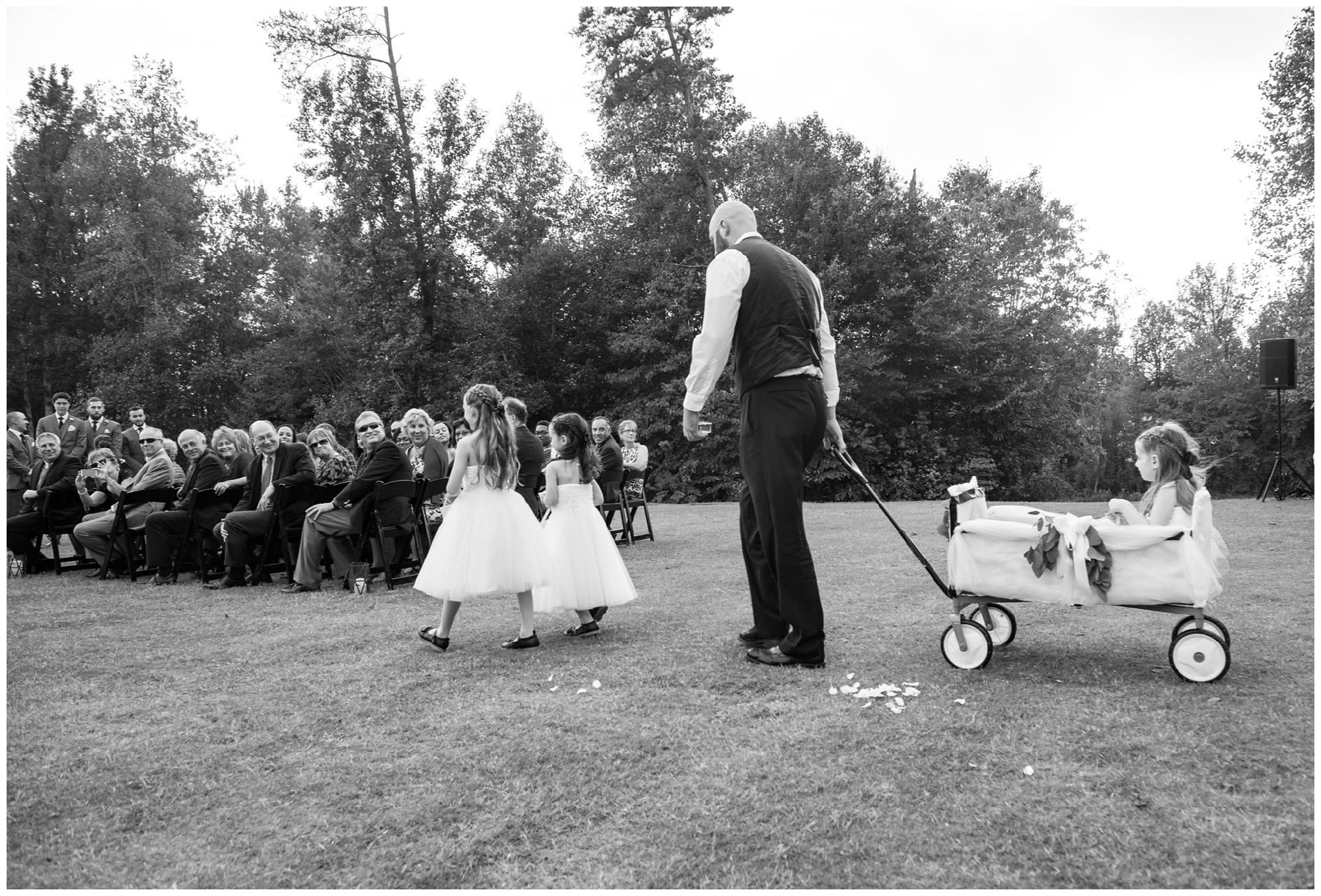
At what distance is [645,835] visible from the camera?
2.66 m

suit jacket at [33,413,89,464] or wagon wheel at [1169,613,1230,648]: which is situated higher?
suit jacket at [33,413,89,464]

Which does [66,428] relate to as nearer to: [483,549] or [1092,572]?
[483,549]

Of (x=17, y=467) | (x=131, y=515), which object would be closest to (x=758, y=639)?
(x=131, y=515)

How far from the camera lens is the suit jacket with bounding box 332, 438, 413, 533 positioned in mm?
7504

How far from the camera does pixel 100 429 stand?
42.7 ft

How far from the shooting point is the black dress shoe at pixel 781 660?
446 centimetres

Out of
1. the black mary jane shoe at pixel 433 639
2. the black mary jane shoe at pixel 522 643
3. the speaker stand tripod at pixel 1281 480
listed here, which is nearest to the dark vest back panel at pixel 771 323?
the black mary jane shoe at pixel 522 643

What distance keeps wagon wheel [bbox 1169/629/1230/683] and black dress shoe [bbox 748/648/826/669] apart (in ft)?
5.20

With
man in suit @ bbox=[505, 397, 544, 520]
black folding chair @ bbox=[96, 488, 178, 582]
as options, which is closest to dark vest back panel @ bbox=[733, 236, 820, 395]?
man in suit @ bbox=[505, 397, 544, 520]

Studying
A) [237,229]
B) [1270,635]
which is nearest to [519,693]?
[1270,635]

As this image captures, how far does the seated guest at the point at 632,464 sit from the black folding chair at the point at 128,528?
16.2 ft

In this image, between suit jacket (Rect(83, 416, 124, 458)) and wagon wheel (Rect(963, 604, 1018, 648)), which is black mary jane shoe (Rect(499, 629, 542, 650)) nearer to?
wagon wheel (Rect(963, 604, 1018, 648))

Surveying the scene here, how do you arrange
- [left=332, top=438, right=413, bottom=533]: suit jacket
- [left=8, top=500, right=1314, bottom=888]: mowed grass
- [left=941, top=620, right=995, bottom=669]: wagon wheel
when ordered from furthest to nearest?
[left=332, top=438, right=413, bottom=533]: suit jacket < [left=941, top=620, right=995, bottom=669]: wagon wheel < [left=8, top=500, right=1314, bottom=888]: mowed grass

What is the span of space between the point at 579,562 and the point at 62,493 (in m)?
7.36
